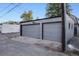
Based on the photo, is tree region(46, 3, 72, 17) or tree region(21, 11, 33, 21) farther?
tree region(21, 11, 33, 21)

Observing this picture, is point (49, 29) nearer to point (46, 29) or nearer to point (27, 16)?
point (46, 29)

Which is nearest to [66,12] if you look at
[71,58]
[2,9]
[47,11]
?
[47,11]

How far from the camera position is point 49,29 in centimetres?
844

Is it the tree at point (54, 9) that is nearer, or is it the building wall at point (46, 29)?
the tree at point (54, 9)

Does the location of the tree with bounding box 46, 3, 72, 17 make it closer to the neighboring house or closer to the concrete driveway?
the neighboring house

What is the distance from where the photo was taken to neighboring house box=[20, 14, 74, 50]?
8.22 metres

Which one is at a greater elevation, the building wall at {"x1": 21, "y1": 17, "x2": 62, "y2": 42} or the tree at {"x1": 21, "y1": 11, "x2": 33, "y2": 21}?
the tree at {"x1": 21, "y1": 11, "x2": 33, "y2": 21}

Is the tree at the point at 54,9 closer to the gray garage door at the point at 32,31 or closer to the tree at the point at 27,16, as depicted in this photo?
the tree at the point at 27,16

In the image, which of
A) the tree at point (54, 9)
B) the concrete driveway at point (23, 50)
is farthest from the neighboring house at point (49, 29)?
the concrete driveway at point (23, 50)

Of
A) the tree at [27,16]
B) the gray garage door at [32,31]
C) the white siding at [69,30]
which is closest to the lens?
the tree at [27,16]

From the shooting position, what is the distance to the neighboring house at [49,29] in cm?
822

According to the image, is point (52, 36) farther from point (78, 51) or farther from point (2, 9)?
point (2, 9)

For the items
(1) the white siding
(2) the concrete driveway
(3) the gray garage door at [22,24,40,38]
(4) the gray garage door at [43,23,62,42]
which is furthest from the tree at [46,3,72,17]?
(2) the concrete driveway

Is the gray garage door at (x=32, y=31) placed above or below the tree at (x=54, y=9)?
below
